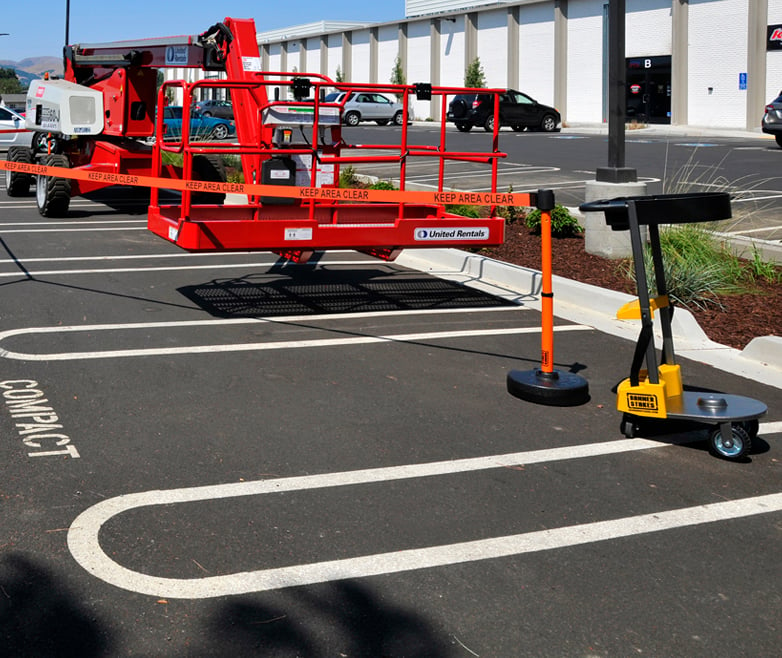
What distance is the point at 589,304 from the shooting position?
900cm

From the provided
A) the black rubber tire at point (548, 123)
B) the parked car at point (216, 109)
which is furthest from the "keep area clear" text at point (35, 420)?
the black rubber tire at point (548, 123)

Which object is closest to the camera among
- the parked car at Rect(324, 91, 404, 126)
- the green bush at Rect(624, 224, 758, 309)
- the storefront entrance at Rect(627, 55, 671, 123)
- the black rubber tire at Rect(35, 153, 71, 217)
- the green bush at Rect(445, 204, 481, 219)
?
the green bush at Rect(624, 224, 758, 309)

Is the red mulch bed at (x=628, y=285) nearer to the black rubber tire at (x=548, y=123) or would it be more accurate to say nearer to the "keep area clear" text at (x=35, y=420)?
the "keep area clear" text at (x=35, y=420)

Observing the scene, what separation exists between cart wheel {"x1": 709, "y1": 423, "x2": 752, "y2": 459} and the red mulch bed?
101 inches

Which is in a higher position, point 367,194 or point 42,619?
point 367,194

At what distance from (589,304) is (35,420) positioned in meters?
5.07

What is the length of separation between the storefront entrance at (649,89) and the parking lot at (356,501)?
41.5 m

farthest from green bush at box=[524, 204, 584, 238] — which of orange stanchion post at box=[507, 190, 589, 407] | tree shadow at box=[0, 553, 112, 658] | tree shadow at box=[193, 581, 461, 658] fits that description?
tree shadow at box=[0, 553, 112, 658]

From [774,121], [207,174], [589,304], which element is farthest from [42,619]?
[774,121]

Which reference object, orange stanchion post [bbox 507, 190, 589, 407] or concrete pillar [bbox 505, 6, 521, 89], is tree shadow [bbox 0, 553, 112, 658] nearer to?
orange stanchion post [bbox 507, 190, 589, 407]

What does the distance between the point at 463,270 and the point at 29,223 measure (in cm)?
712

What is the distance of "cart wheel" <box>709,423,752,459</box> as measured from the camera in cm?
525

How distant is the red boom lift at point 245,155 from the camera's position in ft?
27.0

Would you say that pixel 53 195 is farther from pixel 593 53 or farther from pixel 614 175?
pixel 593 53
